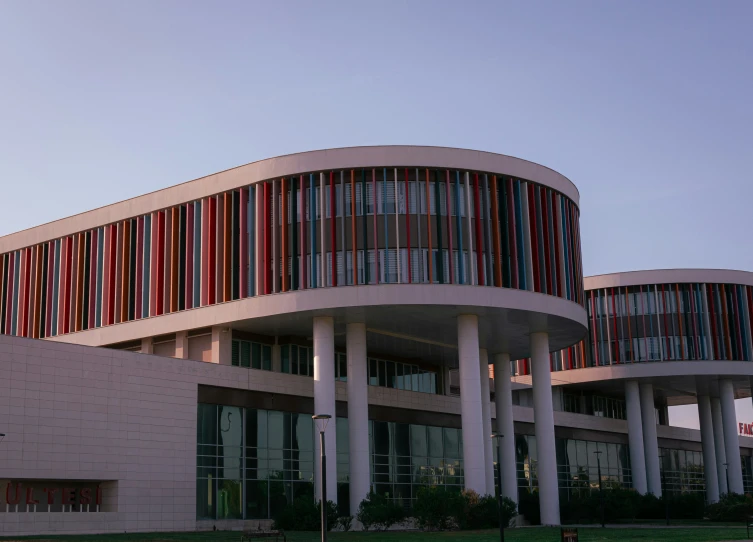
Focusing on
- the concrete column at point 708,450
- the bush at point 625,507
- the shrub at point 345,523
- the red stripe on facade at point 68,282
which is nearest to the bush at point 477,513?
the shrub at point 345,523

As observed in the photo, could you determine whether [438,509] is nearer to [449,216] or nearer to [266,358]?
[266,358]

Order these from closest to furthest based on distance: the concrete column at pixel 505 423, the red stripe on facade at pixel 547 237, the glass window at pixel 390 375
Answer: the red stripe on facade at pixel 547 237, the concrete column at pixel 505 423, the glass window at pixel 390 375

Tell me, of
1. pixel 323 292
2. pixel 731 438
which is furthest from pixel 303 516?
pixel 731 438

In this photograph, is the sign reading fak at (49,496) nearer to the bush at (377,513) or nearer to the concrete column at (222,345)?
the concrete column at (222,345)

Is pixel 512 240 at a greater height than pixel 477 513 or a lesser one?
greater

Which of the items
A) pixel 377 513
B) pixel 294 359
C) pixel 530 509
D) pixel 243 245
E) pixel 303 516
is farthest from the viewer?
pixel 530 509

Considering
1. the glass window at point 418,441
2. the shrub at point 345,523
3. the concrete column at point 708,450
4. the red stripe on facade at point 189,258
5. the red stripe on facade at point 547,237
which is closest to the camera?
the shrub at point 345,523

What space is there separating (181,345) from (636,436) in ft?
143

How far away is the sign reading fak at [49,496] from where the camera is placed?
42.5 metres

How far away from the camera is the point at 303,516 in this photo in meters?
49.7

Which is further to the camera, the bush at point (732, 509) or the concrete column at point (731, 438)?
the concrete column at point (731, 438)

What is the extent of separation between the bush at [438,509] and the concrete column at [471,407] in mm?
2583

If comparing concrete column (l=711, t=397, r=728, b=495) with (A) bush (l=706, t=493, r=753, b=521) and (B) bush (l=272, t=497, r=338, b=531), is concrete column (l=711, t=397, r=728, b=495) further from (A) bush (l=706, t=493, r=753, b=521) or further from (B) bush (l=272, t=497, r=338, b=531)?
(B) bush (l=272, t=497, r=338, b=531)

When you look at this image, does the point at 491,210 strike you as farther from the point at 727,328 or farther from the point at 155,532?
the point at 727,328
